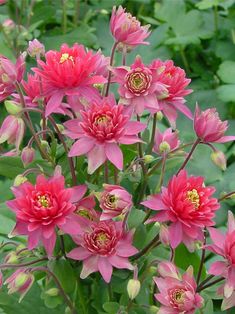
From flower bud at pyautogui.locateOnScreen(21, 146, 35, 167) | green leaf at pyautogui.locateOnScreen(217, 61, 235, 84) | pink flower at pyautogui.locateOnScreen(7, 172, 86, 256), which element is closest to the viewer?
pink flower at pyautogui.locateOnScreen(7, 172, 86, 256)

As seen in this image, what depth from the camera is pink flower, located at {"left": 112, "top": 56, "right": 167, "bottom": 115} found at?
1.02m

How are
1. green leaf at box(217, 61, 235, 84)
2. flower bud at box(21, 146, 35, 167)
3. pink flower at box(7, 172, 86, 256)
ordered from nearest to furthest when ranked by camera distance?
pink flower at box(7, 172, 86, 256) < flower bud at box(21, 146, 35, 167) < green leaf at box(217, 61, 235, 84)

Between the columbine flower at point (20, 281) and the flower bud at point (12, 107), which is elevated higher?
the flower bud at point (12, 107)

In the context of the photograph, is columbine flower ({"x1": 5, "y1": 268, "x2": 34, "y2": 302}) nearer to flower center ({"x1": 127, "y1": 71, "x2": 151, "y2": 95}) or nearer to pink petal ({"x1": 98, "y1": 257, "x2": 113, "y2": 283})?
pink petal ({"x1": 98, "y1": 257, "x2": 113, "y2": 283})

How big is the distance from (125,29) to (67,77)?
0.14 meters

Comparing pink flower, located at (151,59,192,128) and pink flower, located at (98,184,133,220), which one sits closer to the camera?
pink flower, located at (98,184,133,220)

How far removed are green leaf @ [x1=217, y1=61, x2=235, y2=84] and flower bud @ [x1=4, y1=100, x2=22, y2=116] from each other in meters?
1.19

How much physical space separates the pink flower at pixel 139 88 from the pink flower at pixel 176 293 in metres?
0.23

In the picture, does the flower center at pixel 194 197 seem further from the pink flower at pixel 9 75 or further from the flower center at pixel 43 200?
the pink flower at pixel 9 75

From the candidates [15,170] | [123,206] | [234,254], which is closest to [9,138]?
[15,170]

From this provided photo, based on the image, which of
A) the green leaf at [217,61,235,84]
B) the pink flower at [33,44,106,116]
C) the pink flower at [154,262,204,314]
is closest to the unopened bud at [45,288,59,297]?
the pink flower at [154,262,204,314]

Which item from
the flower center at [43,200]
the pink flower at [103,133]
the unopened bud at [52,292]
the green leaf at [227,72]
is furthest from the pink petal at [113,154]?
the green leaf at [227,72]

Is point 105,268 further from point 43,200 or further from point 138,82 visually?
point 138,82

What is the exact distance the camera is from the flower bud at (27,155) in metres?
1.04
